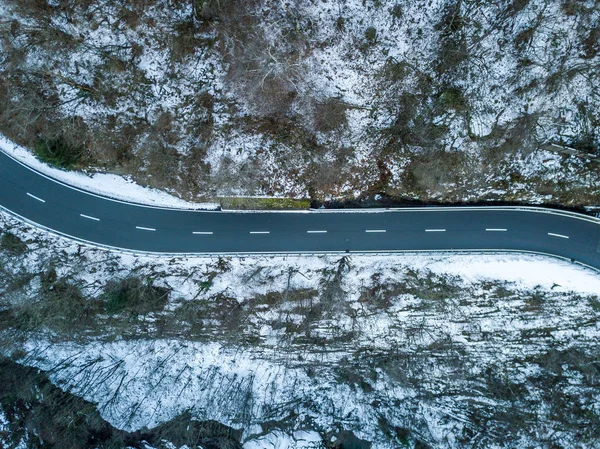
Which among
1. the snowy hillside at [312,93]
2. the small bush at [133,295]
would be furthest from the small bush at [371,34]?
the small bush at [133,295]

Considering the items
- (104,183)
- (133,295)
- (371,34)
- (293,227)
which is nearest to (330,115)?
(371,34)

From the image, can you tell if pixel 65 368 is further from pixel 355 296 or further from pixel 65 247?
pixel 355 296

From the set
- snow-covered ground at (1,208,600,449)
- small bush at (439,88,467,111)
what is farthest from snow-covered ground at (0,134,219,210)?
small bush at (439,88,467,111)

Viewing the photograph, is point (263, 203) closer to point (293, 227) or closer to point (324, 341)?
point (293, 227)

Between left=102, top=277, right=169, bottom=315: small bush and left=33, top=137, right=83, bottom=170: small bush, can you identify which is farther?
left=102, top=277, right=169, bottom=315: small bush

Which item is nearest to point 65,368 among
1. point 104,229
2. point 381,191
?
point 104,229

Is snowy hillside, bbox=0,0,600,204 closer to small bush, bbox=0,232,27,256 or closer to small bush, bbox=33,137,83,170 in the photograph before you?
small bush, bbox=33,137,83,170
